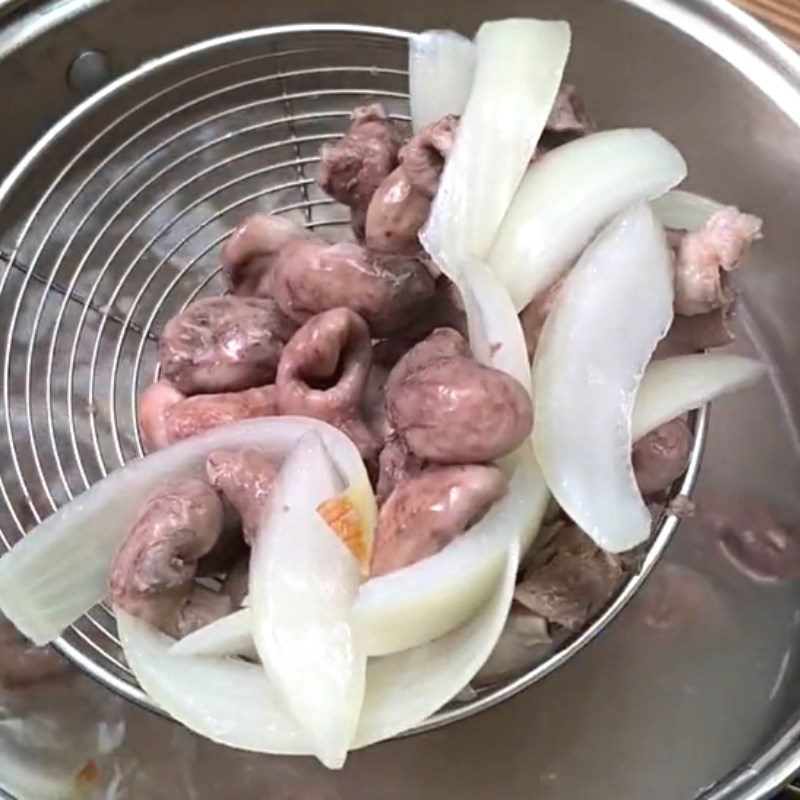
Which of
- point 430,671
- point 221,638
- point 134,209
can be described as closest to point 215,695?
point 221,638

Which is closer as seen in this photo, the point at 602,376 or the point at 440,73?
the point at 602,376

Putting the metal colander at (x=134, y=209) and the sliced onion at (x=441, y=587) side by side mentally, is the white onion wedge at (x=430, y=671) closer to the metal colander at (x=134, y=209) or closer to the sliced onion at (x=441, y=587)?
the sliced onion at (x=441, y=587)

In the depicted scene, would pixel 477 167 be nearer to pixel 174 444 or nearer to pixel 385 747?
pixel 174 444

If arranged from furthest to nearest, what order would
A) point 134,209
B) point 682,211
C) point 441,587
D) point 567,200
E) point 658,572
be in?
point 134,209, point 658,572, point 682,211, point 567,200, point 441,587

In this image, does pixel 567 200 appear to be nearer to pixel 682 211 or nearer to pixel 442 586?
pixel 682 211

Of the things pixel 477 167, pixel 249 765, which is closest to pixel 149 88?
pixel 477 167

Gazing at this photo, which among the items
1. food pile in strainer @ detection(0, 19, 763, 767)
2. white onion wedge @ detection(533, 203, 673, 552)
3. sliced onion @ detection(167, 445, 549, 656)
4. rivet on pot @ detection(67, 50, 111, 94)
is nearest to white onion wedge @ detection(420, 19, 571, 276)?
food pile in strainer @ detection(0, 19, 763, 767)

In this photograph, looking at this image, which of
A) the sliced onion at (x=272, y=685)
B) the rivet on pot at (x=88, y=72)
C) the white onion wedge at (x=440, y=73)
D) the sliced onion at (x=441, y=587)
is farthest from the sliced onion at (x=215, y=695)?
the rivet on pot at (x=88, y=72)
